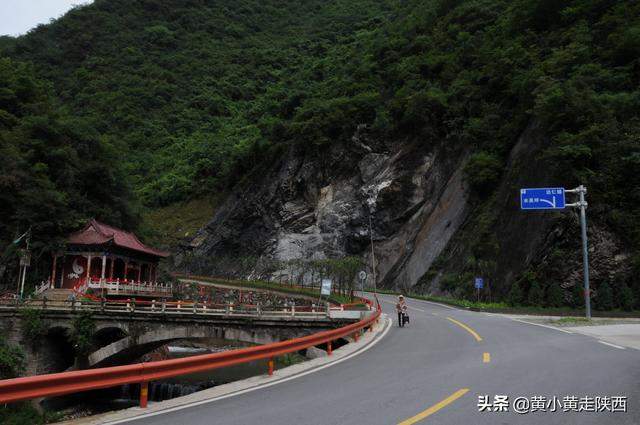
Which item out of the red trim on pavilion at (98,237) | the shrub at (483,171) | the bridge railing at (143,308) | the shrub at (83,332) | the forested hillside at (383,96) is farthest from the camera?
the shrub at (483,171)

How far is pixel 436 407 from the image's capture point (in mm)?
6734

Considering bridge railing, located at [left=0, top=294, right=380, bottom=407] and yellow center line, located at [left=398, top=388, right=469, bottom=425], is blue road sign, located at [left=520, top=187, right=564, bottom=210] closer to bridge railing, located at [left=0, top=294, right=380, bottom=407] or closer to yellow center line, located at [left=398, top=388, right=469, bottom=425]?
bridge railing, located at [left=0, top=294, right=380, bottom=407]

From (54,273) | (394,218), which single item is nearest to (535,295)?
(394,218)

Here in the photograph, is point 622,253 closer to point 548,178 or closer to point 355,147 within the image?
point 548,178

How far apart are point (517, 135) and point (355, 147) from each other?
73.8 feet

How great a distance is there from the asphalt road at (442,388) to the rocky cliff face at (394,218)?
22077mm

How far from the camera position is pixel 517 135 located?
1813 inches

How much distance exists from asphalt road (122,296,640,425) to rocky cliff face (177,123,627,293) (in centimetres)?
2208

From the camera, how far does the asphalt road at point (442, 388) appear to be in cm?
632

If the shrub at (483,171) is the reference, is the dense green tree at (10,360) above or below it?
below

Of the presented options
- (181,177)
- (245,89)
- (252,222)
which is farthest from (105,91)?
(252,222)

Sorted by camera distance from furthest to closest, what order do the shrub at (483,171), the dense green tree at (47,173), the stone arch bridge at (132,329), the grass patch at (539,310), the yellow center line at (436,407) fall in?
the shrub at (483,171)
the dense green tree at (47,173)
the stone arch bridge at (132,329)
the grass patch at (539,310)
the yellow center line at (436,407)

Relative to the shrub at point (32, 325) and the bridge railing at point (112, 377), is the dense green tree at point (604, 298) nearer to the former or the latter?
the bridge railing at point (112, 377)

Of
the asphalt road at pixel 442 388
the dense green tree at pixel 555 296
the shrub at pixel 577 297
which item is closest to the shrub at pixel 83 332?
the asphalt road at pixel 442 388
